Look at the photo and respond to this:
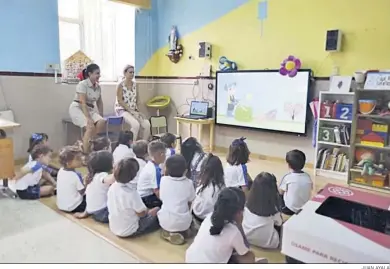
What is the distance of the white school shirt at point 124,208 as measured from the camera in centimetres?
203

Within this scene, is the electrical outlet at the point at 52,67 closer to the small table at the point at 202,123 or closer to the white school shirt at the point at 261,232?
the small table at the point at 202,123

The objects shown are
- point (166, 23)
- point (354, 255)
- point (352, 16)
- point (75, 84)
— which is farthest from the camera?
point (166, 23)

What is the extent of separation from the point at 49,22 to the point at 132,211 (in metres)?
3.19

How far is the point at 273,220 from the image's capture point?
6.64 feet

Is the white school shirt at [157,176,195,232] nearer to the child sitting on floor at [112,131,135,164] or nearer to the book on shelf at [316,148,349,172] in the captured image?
the child sitting on floor at [112,131,135,164]

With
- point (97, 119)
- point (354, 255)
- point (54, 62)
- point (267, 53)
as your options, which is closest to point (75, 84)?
point (54, 62)

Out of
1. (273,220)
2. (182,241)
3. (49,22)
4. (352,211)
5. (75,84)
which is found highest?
(49,22)

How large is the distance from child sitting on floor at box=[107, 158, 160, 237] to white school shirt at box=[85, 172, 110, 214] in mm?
234

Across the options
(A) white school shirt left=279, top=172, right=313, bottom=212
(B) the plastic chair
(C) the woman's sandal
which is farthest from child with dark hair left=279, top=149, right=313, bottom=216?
(B) the plastic chair

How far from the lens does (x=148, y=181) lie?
8.10ft

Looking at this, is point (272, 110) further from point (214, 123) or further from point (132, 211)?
point (132, 211)

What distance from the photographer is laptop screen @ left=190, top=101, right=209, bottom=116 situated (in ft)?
16.2

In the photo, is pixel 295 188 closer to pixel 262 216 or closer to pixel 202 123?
pixel 262 216

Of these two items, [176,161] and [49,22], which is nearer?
[176,161]
